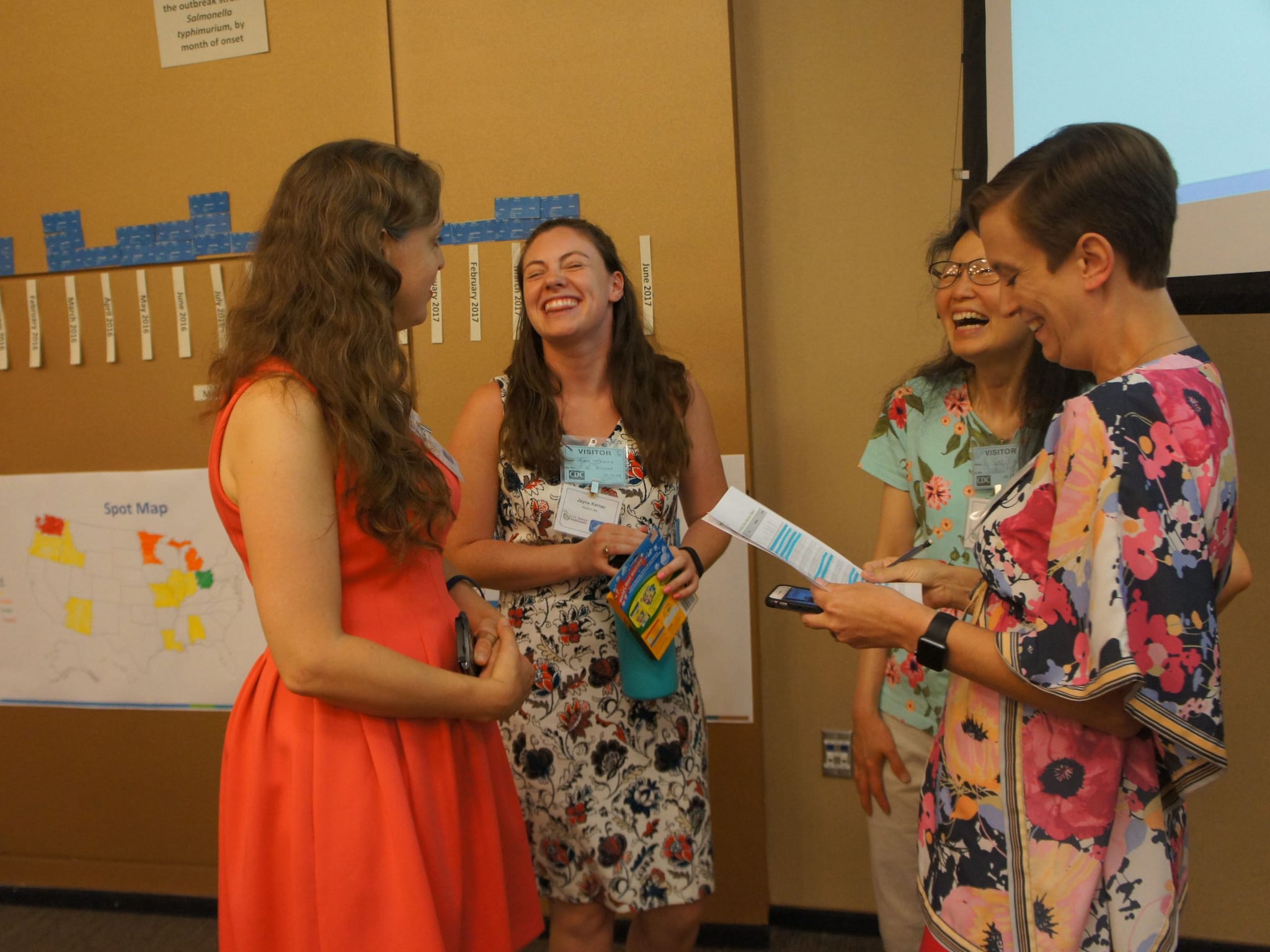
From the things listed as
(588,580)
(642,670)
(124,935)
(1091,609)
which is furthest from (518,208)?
(124,935)

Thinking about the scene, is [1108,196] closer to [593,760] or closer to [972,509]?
[972,509]

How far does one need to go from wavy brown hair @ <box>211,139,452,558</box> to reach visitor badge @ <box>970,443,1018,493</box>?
93cm

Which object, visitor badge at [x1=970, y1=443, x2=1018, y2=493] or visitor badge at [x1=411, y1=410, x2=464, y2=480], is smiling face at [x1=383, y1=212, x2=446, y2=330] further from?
visitor badge at [x1=970, y1=443, x2=1018, y2=493]

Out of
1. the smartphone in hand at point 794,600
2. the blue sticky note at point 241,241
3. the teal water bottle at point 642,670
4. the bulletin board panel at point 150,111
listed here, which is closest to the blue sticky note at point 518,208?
the bulletin board panel at point 150,111

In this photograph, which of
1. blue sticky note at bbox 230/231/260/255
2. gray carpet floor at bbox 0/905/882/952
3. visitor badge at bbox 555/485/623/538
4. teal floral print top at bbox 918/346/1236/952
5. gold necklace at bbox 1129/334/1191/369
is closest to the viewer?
teal floral print top at bbox 918/346/1236/952

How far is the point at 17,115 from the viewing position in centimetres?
275

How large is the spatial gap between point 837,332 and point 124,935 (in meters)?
2.78

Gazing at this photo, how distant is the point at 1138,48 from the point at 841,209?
0.84 m

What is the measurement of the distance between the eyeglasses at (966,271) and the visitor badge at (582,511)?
0.74 m

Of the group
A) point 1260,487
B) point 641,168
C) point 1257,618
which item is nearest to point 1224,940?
point 1257,618

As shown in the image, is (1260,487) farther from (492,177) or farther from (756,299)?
(492,177)

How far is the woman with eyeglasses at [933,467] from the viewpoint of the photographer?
1535 millimetres

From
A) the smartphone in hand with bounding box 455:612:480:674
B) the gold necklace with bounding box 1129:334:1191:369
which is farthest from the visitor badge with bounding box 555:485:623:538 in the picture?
the gold necklace with bounding box 1129:334:1191:369

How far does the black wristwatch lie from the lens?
3.41 feet
